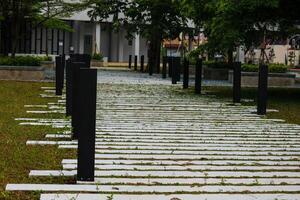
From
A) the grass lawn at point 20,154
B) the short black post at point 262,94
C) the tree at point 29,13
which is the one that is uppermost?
the tree at point 29,13

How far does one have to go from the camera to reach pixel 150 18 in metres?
35.7

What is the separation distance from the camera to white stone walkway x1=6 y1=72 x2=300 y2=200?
653cm

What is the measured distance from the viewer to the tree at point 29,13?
2872 centimetres

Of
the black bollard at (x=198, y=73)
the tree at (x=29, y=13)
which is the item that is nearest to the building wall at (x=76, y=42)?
the tree at (x=29, y=13)

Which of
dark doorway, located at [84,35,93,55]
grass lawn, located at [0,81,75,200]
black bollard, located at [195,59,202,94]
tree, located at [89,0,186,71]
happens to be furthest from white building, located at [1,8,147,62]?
grass lawn, located at [0,81,75,200]

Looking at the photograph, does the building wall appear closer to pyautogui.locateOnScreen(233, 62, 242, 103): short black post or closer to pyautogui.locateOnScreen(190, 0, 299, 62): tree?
pyautogui.locateOnScreen(190, 0, 299, 62): tree

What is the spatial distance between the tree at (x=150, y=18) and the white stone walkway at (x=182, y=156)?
1989 cm

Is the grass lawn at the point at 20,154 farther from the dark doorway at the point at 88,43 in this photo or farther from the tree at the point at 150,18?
the dark doorway at the point at 88,43

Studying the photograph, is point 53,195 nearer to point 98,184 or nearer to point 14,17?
point 98,184

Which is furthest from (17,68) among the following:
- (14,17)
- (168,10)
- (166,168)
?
(166,168)

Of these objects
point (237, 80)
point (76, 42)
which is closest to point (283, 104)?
point (237, 80)

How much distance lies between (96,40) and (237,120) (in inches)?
1907

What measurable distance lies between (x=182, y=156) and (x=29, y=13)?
86.3 feet

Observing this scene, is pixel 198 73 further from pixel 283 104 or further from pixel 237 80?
pixel 283 104
